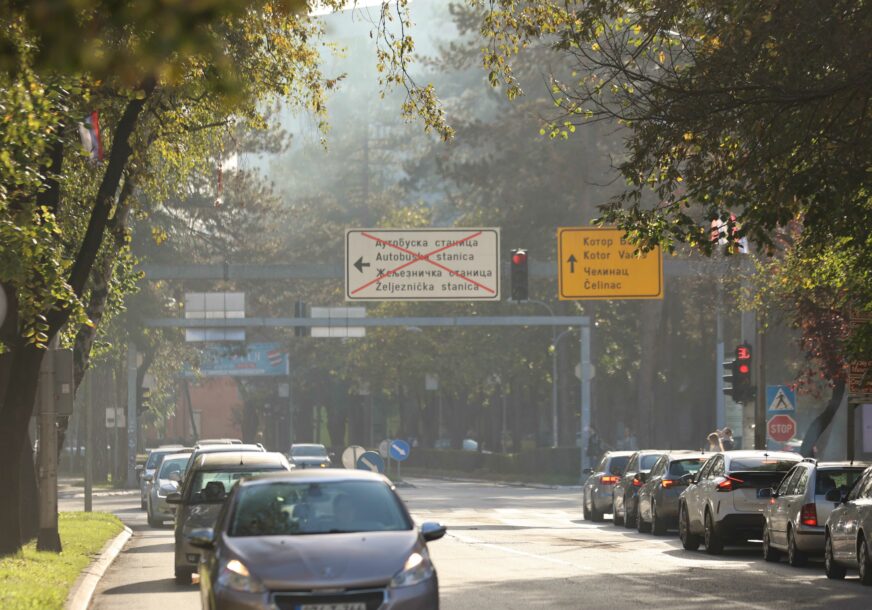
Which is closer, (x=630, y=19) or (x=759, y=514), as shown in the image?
(x=630, y=19)

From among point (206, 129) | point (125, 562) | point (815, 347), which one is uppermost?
point (206, 129)

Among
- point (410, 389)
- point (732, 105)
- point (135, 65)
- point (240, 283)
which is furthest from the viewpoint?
point (410, 389)

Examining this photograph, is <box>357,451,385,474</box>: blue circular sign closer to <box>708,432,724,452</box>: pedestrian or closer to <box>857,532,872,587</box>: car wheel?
<box>708,432,724,452</box>: pedestrian

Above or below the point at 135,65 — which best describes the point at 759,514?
below

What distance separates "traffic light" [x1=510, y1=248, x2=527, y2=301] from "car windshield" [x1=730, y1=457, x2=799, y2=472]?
14.6 meters

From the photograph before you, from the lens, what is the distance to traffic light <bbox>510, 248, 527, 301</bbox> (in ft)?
133

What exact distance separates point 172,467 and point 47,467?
53.2 ft

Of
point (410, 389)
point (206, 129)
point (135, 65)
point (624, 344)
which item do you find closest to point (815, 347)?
point (206, 129)

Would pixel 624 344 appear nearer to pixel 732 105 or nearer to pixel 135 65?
pixel 732 105

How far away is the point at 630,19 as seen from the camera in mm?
20438

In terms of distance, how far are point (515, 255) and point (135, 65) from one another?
3516 centimetres

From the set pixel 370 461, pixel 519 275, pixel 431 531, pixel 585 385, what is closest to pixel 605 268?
pixel 519 275

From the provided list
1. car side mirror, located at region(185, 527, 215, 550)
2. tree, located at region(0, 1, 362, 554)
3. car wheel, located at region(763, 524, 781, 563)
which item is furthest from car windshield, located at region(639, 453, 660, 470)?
car side mirror, located at region(185, 527, 215, 550)

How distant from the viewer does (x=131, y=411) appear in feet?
212
